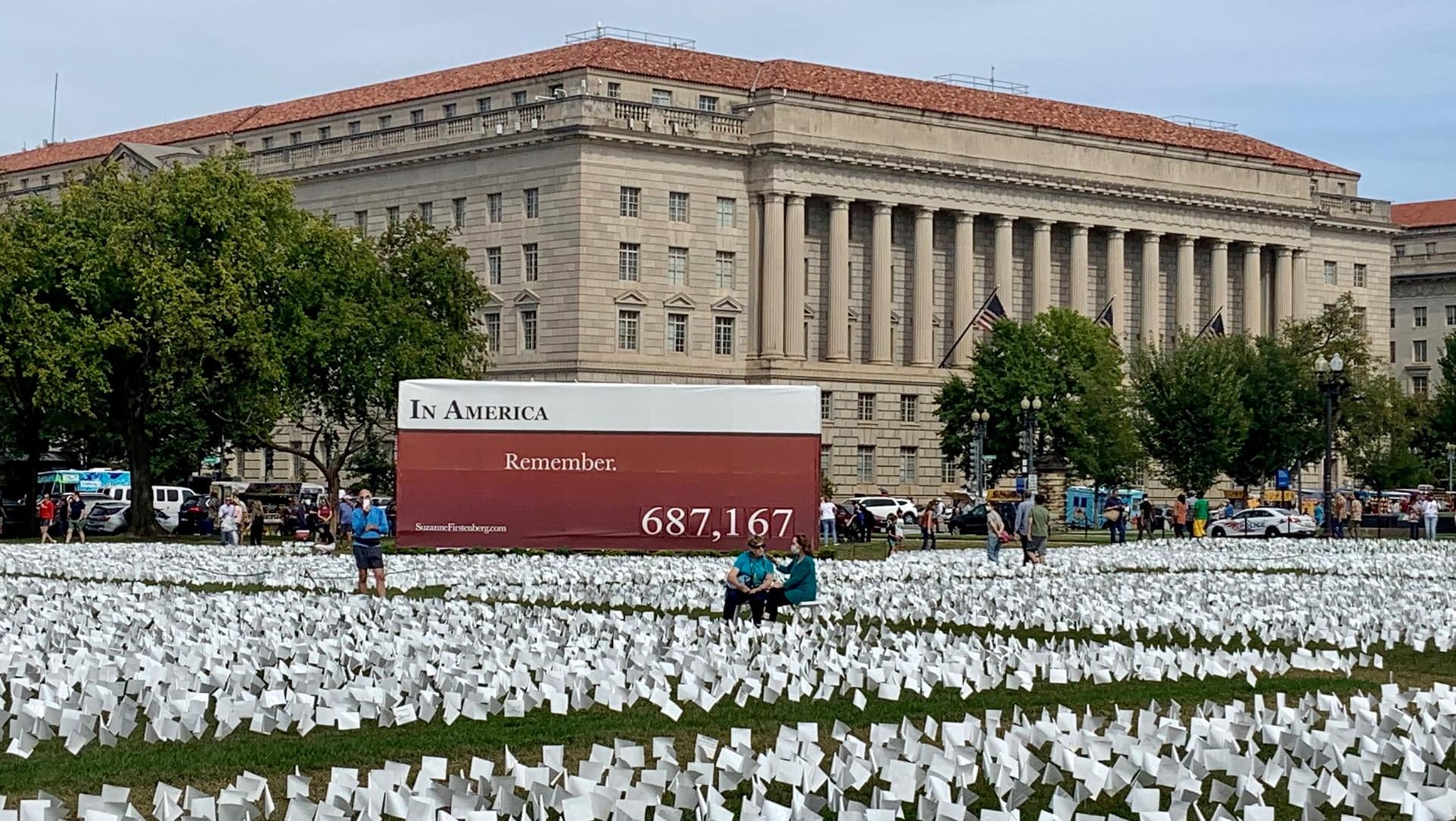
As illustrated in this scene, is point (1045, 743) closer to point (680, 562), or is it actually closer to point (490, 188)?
point (680, 562)

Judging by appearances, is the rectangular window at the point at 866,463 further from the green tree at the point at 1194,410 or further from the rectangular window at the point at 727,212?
the green tree at the point at 1194,410

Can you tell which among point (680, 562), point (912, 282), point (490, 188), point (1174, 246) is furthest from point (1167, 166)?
point (680, 562)

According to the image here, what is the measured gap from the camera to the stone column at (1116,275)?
131375 mm

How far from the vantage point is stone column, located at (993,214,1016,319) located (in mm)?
127125

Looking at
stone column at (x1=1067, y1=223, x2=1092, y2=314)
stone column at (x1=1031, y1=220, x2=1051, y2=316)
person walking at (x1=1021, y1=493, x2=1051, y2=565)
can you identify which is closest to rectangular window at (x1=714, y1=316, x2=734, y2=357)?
stone column at (x1=1031, y1=220, x2=1051, y2=316)

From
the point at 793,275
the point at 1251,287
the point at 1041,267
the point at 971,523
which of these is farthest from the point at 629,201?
the point at 1251,287

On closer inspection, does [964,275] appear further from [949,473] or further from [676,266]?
[676,266]

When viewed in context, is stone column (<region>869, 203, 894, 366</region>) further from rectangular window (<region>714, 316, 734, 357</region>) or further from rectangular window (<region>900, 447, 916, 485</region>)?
rectangular window (<region>714, 316, 734, 357</region>)

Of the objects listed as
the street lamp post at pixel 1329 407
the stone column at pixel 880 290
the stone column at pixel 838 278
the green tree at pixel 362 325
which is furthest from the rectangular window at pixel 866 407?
the street lamp post at pixel 1329 407

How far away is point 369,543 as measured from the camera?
38.8 metres

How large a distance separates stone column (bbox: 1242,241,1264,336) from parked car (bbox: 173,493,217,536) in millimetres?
69078

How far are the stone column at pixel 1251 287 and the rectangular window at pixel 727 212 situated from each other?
35.2 metres

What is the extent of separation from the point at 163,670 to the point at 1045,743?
8920mm

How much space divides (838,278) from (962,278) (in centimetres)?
797
